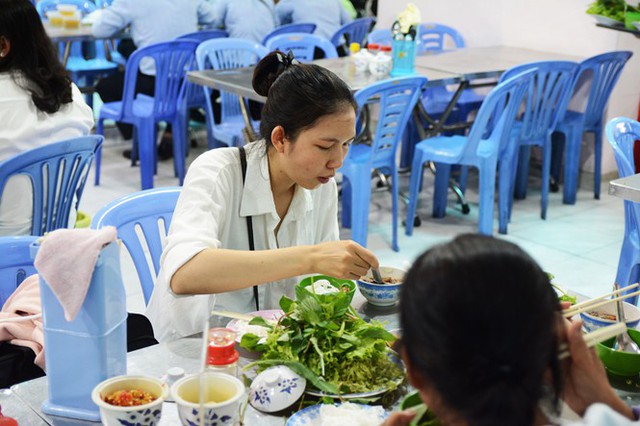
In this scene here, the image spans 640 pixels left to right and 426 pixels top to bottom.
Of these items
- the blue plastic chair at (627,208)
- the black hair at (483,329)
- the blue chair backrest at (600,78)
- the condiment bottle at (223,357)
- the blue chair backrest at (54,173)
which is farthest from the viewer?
the blue chair backrest at (600,78)

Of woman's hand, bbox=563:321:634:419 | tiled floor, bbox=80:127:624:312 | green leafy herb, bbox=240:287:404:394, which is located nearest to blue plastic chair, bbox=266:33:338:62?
tiled floor, bbox=80:127:624:312

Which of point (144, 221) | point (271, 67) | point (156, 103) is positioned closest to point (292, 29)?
point (156, 103)

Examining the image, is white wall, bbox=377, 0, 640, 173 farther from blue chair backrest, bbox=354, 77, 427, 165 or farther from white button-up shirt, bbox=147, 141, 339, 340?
white button-up shirt, bbox=147, 141, 339, 340

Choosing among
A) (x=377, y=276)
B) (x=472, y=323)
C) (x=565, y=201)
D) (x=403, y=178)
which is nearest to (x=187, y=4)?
(x=403, y=178)

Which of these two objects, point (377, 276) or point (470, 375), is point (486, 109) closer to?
point (377, 276)

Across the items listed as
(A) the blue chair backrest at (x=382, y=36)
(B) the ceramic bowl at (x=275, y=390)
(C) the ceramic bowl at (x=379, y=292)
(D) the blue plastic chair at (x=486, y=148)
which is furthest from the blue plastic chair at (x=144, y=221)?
(A) the blue chair backrest at (x=382, y=36)

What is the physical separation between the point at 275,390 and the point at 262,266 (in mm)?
416

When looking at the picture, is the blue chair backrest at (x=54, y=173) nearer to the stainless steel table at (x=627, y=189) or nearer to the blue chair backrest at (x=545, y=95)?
the stainless steel table at (x=627, y=189)

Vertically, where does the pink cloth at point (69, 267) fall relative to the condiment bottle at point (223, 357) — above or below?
above

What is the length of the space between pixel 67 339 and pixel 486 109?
3.46 metres

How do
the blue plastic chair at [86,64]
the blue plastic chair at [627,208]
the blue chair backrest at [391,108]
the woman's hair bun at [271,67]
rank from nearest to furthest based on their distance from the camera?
the woman's hair bun at [271,67]
the blue plastic chair at [627,208]
the blue chair backrest at [391,108]
the blue plastic chair at [86,64]

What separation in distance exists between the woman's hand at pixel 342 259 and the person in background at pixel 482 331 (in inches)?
29.0

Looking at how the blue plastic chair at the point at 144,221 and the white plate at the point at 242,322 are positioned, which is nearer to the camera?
the white plate at the point at 242,322

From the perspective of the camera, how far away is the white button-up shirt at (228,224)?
187cm
